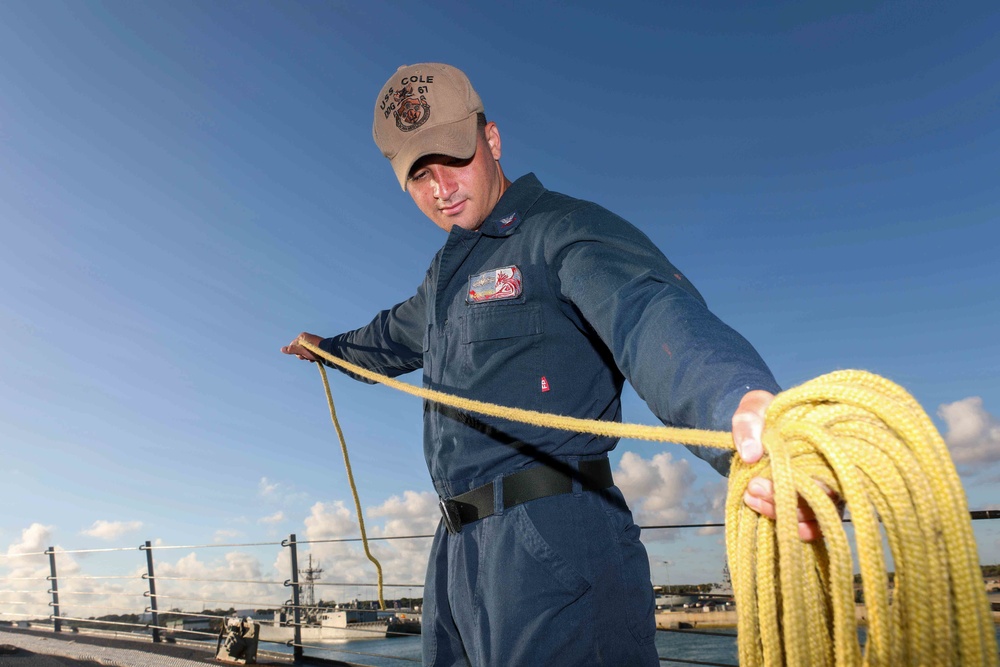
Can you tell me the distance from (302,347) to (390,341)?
0.41m

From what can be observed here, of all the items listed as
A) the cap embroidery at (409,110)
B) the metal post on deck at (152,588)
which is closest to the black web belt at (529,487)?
the cap embroidery at (409,110)

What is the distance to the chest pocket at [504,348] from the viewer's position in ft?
4.51

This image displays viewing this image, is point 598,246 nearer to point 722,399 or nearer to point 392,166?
point 722,399

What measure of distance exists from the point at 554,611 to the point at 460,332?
0.63 meters

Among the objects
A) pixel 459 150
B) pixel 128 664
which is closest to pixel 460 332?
pixel 459 150

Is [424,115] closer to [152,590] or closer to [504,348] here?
[504,348]

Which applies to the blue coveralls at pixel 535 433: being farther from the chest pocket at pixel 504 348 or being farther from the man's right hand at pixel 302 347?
the man's right hand at pixel 302 347

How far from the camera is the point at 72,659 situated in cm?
442

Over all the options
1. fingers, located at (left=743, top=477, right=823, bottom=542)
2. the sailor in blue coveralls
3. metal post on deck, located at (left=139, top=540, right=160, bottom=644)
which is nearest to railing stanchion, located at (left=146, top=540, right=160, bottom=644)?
metal post on deck, located at (left=139, top=540, right=160, bottom=644)

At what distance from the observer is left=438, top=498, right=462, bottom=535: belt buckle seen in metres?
1.44

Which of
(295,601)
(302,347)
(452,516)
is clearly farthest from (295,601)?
(452,516)

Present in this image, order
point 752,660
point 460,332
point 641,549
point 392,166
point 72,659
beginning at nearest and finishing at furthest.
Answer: point 752,660 → point 641,549 → point 460,332 → point 392,166 → point 72,659

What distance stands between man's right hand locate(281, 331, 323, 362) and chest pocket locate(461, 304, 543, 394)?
1397mm

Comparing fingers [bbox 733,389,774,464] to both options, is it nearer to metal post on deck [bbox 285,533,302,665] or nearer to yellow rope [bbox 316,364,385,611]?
yellow rope [bbox 316,364,385,611]
